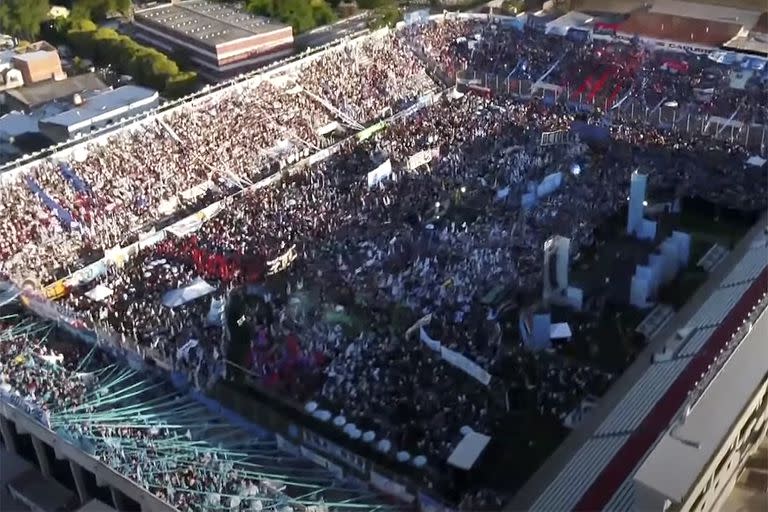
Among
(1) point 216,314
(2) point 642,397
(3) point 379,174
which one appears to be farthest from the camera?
(3) point 379,174

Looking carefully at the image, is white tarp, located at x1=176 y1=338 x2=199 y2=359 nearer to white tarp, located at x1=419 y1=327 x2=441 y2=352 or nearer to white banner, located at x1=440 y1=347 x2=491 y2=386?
white tarp, located at x1=419 y1=327 x2=441 y2=352

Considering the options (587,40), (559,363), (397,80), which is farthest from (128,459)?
(587,40)

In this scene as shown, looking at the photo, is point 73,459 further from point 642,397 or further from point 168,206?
point 168,206

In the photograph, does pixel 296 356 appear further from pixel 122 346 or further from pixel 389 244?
pixel 389 244

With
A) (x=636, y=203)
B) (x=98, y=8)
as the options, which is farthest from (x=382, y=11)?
(x=636, y=203)

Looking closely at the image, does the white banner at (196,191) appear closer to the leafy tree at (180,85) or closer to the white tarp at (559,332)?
the leafy tree at (180,85)

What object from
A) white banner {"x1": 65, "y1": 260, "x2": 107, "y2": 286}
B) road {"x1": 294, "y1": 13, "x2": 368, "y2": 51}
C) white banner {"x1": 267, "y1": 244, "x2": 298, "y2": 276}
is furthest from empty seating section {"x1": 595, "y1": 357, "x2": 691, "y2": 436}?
road {"x1": 294, "y1": 13, "x2": 368, "y2": 51}
